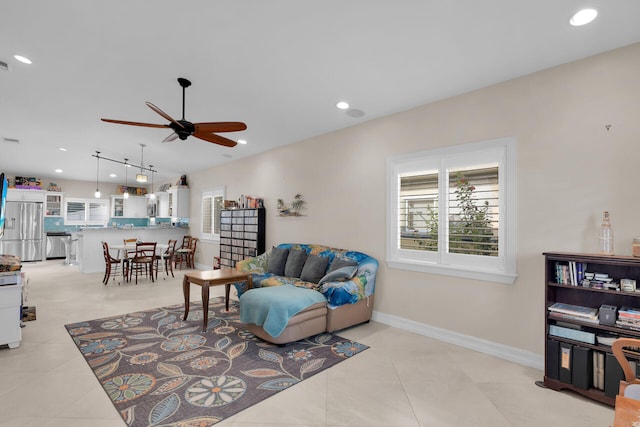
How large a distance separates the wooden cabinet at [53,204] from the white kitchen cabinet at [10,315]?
876 cm

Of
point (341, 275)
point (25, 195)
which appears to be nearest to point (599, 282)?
point (341, 275)

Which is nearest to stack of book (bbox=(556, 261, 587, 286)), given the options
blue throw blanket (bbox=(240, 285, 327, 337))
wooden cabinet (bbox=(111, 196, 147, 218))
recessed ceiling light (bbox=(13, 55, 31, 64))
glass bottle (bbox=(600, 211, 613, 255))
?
glass bottle (bbox=(600, 211, 613, 255))

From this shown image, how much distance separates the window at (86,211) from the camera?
10501mm

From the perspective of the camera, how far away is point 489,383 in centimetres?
268

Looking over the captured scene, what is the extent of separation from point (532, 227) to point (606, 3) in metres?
1.83

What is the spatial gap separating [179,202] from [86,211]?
4557 millimetres

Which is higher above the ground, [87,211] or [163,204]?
[163,204]

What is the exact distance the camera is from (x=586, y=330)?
2.51 metres

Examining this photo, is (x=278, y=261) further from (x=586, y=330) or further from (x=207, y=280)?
(x=586, y=330)

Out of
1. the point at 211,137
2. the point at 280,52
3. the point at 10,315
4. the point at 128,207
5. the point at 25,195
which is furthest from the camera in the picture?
the point at 128,207

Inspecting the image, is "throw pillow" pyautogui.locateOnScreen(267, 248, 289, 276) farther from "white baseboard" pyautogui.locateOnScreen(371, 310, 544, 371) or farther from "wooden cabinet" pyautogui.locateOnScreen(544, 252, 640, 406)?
"wooden cabinet" pyautogui.locateOnScreen(544, 252, 640, 406)

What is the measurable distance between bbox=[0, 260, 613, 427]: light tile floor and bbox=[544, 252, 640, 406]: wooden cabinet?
0.44ft

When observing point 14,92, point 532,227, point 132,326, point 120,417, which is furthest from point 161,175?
point 532,227

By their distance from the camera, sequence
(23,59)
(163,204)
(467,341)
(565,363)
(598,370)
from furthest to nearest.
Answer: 1. (163,204)
2. (23,59)
3. (467,341)
4. (565,363)
5. (598,370)
